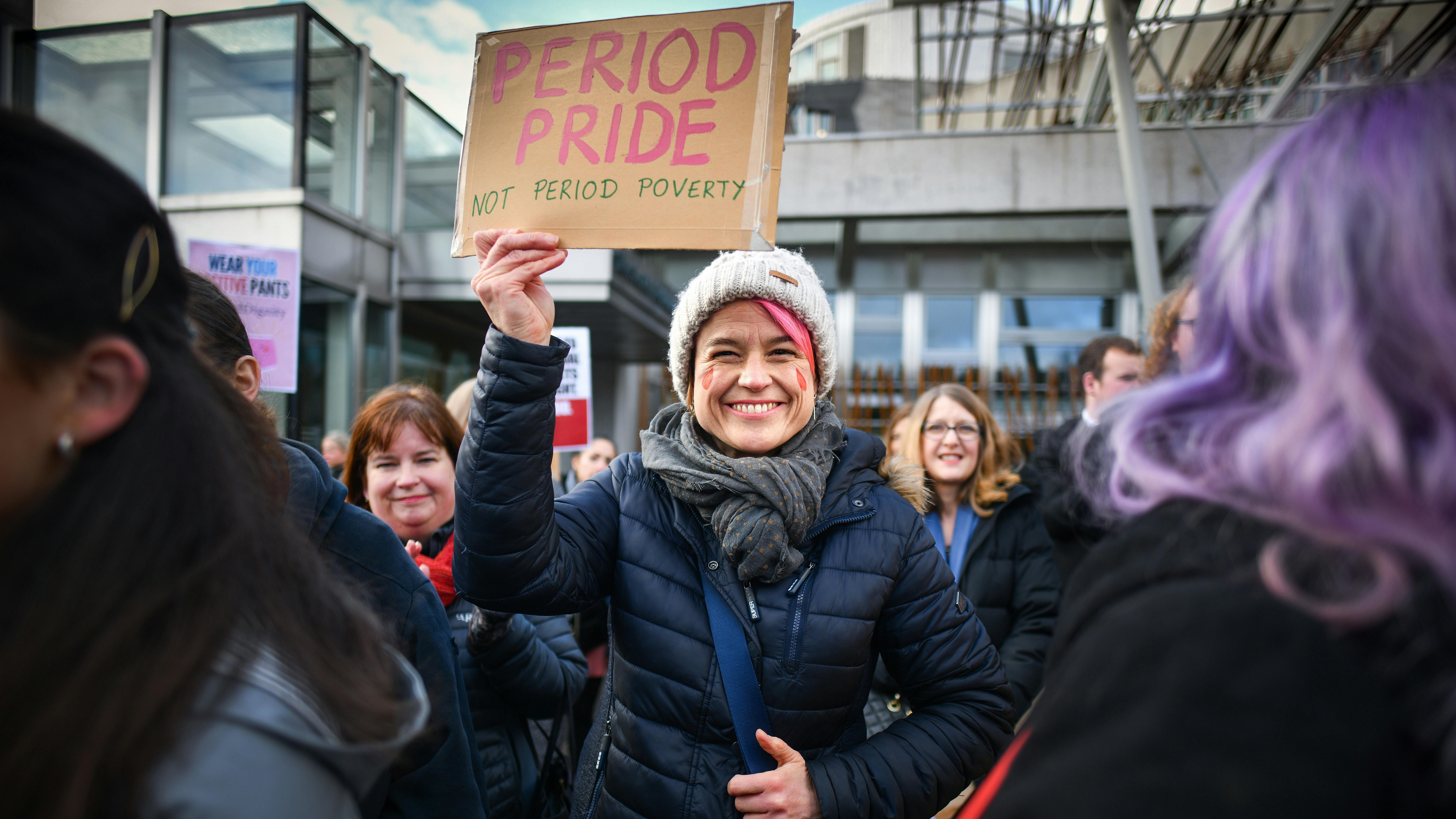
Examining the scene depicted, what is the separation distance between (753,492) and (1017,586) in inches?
74.6

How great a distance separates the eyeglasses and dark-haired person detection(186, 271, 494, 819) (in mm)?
2420

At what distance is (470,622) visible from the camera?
219 cm

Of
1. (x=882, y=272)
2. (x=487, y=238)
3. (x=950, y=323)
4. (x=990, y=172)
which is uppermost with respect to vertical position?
(x=990, y=172)

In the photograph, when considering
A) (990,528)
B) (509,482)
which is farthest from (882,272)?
(509,482)

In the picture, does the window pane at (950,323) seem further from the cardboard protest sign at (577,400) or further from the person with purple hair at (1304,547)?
the person with purple hair at (1304,547)

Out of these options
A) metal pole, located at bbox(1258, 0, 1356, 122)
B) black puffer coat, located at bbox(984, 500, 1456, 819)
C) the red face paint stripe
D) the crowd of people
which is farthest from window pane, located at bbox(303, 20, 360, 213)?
metal pole, located at bbox(1258, 0, 1356, 122)

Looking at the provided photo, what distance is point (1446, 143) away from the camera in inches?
23.4

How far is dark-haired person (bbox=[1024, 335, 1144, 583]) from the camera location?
116 inches

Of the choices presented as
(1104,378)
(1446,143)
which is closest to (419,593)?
(1446,143)

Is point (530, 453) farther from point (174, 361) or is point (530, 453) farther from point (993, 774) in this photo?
point (993, 774)

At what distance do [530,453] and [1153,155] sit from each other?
33.7ft

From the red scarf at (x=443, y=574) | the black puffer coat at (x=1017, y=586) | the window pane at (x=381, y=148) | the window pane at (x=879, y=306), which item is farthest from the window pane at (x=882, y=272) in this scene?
the red scarf at (x=443, y=574)

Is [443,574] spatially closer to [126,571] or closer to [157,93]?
[126,571]

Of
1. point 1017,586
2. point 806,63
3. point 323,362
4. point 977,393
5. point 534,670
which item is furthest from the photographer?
point 806,63
